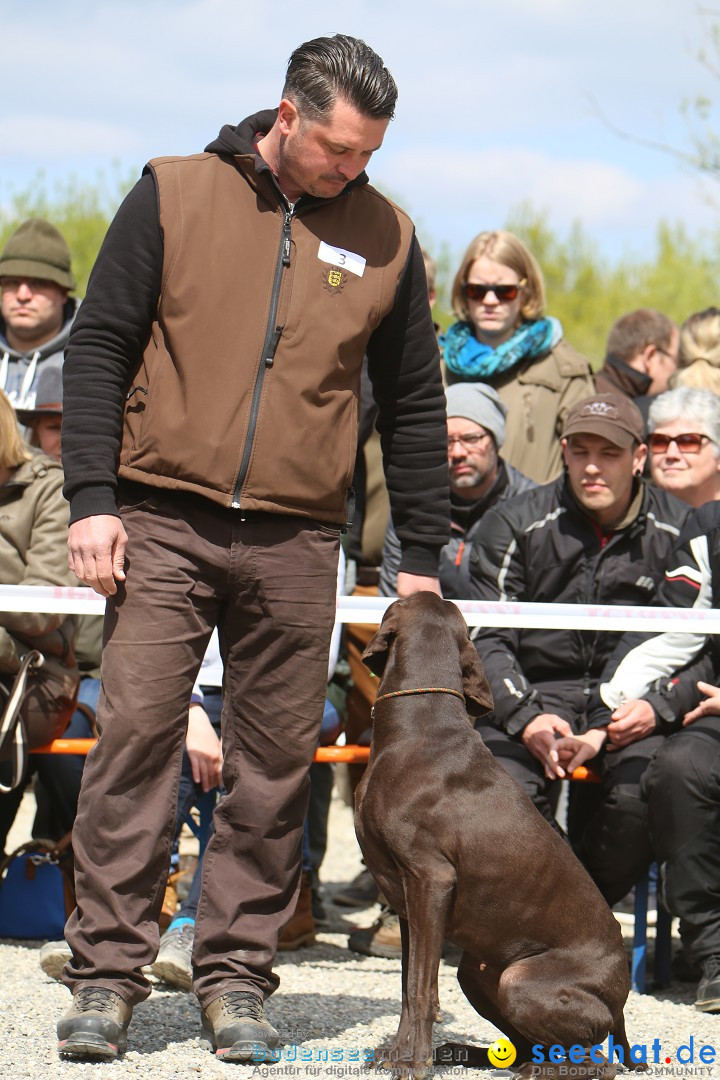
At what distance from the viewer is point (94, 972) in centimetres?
384

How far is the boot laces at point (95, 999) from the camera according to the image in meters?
3.78

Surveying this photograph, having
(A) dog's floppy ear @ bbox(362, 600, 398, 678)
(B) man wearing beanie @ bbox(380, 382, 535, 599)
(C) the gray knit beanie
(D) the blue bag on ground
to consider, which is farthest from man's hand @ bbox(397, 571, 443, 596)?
(D) the blue bag on ground

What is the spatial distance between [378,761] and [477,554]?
224cm

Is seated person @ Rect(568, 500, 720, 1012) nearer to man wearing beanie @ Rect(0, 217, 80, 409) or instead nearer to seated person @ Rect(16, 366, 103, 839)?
seated person @ Rect(16, 366, 103, 839)

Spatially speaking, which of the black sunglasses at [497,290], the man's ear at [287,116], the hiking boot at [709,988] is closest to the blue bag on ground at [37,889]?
→ the hiking boot at [709,988]

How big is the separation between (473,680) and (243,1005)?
1.19 metres

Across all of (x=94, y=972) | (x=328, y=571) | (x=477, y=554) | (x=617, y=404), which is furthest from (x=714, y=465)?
(x=94, y=972)

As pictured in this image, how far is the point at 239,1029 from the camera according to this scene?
3.84 metres

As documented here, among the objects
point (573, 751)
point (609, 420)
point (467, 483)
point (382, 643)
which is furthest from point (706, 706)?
point (382, 643)

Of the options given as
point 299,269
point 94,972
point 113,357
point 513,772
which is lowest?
point 94,972

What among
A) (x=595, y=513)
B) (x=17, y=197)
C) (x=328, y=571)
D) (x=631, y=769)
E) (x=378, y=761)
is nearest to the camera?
(x=378, y=761)

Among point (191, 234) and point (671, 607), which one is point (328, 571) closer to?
point (191, 234)

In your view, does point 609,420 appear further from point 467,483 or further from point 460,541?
point 460,541

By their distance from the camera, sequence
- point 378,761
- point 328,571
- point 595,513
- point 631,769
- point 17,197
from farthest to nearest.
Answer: point 17,197 → point 595,513 → point 631,769 → point 328,571 → point 378,761
